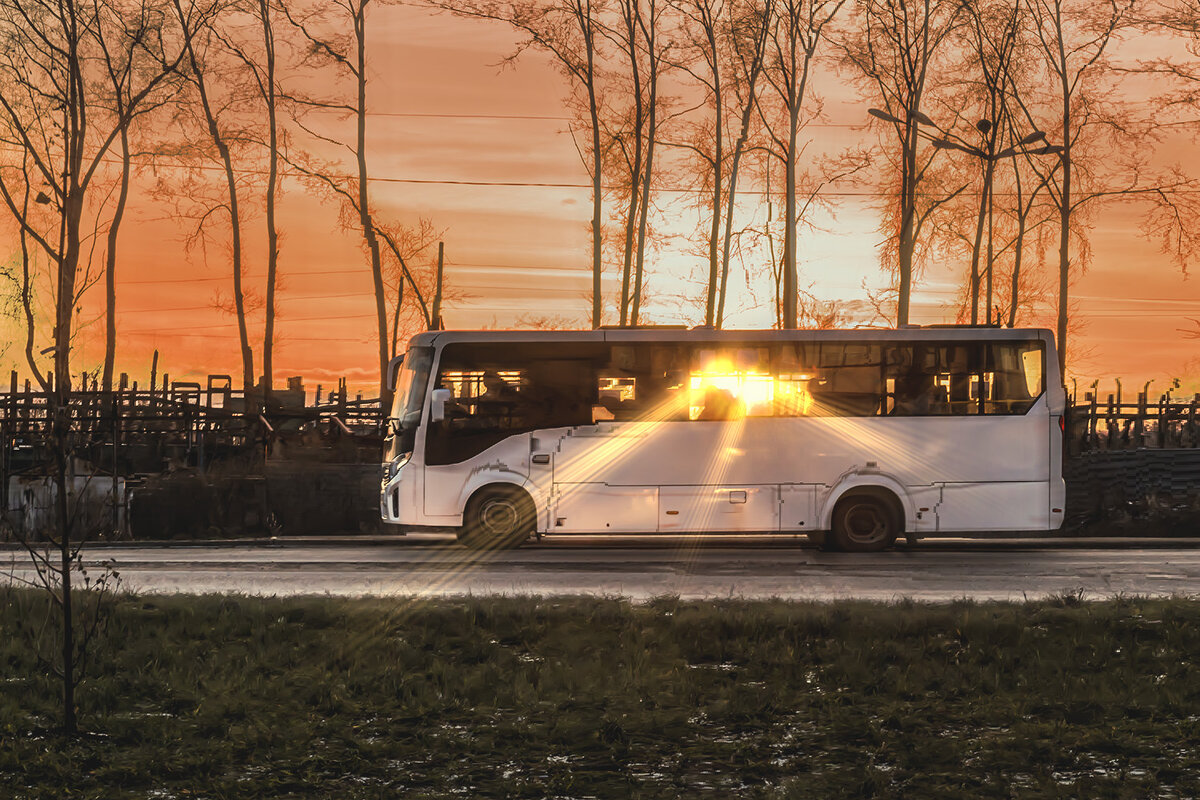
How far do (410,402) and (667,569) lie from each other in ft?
16.2

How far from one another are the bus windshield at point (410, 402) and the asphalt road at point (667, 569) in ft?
5.06

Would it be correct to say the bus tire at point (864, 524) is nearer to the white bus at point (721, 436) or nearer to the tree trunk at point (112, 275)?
the white bus at point (721, 436)

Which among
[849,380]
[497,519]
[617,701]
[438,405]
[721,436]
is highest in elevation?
[849,380]

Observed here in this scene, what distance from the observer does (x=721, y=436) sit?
19.0 meters

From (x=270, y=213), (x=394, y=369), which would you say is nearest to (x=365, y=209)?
(x=270, y=213)

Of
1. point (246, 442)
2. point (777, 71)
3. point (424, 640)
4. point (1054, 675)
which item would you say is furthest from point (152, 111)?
point (1054, 675)

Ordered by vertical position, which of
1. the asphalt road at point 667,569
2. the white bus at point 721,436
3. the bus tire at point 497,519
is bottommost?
the asphalt road at point 667,569

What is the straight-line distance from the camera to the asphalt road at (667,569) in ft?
46.6

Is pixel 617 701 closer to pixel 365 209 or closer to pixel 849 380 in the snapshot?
pixel 849 380

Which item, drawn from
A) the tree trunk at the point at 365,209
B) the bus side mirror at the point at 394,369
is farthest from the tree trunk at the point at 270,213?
the bus side mirror at the point at 394,369

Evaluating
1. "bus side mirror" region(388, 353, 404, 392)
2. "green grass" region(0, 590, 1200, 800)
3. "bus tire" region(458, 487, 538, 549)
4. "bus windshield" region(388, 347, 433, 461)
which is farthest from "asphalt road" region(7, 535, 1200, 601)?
"bus side mirror" region(388, 353, 404, 392)

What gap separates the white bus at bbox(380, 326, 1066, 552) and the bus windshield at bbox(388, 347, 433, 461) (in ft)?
0.12

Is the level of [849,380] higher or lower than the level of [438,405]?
higher

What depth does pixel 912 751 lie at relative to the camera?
7.28 metres
